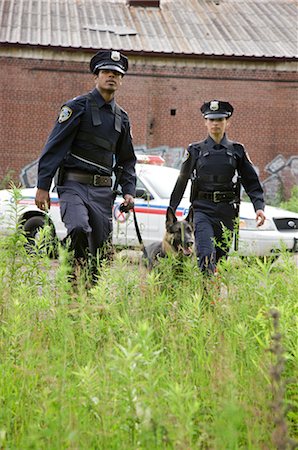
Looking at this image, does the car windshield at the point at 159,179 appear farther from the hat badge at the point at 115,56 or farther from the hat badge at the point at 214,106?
the hat badge at the point at 115,56

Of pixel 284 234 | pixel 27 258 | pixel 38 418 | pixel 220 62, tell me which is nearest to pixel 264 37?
pixel 220 62

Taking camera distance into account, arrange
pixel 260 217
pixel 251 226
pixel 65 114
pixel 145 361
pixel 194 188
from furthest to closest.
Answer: pixel 251 226 → pixel 194 188 → pixel 260 217 → pixel 65 114 → pixel 145 361

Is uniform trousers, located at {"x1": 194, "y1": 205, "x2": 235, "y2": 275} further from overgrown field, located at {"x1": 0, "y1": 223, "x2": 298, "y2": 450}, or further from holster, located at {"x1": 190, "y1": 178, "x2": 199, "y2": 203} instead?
overgrown field, located at {"x1": 0, "y1": 223, "x2": 298, "y2": 450}

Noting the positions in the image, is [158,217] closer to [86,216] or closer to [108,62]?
[108,62]

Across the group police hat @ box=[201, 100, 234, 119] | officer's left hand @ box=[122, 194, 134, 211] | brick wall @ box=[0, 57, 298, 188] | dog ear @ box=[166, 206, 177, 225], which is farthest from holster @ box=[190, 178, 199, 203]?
brick wall @ box=[0, 57, 298, 188]

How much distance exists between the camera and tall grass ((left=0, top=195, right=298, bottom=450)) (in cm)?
292

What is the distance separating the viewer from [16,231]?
534 centimetres

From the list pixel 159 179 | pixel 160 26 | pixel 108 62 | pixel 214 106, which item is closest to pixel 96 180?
pixel 108 62

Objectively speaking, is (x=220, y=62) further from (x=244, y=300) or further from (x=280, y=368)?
(x=280, y=368)

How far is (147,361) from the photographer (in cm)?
298

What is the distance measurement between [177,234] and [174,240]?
7 cm

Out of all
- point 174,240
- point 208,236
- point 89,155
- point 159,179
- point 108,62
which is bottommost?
point 159,179

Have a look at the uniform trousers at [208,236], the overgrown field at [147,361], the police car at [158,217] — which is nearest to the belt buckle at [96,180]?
the overgrown field at [147,361]

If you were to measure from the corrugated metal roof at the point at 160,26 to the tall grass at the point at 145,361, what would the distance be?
20307 millimetres
